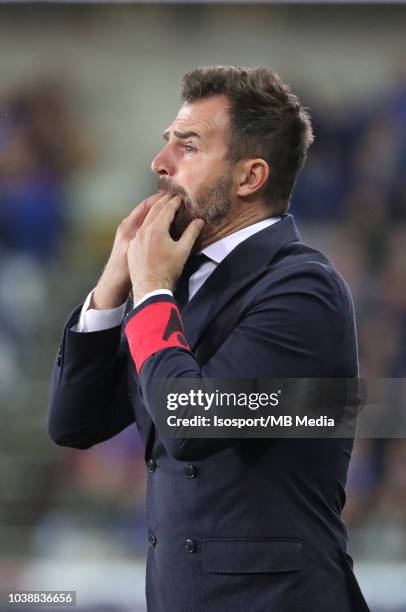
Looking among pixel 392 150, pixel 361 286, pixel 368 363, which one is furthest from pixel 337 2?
pixel 368 363

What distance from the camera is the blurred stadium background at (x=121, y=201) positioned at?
280 cm

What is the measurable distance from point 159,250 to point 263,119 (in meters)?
0.21

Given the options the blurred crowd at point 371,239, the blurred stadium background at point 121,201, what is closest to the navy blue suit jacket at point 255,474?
the blurred stadium background at point 121,201

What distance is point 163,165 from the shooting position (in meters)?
1.08

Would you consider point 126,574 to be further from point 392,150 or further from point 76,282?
point 392,150

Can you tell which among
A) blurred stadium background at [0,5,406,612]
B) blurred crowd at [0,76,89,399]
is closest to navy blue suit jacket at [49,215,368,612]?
blurred stadium background at [0,5,406,612]

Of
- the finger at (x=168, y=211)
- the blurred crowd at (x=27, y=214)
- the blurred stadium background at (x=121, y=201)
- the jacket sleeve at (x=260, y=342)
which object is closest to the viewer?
the jacket sleeve at (x=260, y=342)

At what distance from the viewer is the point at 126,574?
2.65 meters

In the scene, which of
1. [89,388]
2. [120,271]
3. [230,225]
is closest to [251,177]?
[230,225]

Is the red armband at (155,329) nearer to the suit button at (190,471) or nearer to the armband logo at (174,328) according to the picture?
the armband logo at (174,328)

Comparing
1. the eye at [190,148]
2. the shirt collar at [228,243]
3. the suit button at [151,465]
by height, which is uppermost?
the eye at [190,148]

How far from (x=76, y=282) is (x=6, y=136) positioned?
0.58m

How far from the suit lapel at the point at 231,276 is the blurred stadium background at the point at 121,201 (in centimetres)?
155

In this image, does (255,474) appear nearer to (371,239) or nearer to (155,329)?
(155,329)
